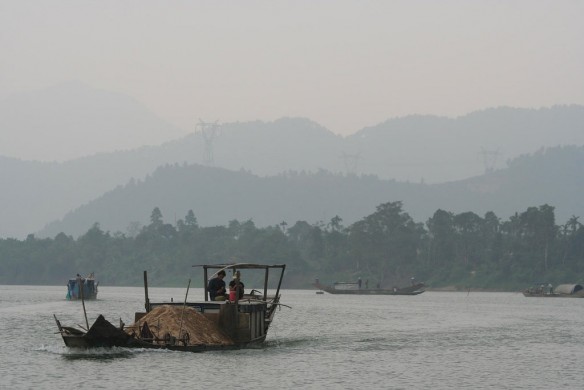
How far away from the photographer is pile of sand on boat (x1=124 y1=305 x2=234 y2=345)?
167 feet

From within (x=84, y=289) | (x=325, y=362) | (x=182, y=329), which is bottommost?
(x=325, y=362)

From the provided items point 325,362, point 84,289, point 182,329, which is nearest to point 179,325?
point 182,329

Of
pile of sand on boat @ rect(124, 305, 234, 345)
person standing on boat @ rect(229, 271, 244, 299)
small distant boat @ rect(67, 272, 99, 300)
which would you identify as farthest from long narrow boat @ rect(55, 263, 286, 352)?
small distant boat @ rect(67, 272, 99, 300)

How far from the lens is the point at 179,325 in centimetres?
5116

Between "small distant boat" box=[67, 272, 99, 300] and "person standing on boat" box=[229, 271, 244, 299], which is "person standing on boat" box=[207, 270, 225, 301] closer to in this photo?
"person standing on boat" box=[229, 271, 244, 299]

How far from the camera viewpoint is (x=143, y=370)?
46094mm

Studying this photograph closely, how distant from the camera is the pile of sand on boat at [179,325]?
167ft

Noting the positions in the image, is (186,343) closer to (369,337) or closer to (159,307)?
(159,307)

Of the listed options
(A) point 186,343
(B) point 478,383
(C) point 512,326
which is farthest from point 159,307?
(C) point 512,326

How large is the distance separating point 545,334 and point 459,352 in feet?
67.9

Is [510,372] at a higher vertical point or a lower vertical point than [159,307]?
lower

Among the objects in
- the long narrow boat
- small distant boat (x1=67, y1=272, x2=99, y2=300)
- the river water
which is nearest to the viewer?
the river water

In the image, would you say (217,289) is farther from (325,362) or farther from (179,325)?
(325,362)

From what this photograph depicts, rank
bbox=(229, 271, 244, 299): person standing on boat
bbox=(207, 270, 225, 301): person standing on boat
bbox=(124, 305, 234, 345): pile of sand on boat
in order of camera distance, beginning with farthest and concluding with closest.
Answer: bbox=(207, 270, 225, 301): person standing on boat < bbox=(229, 271, 244, 299): person standing on boat < bbox=(124, 305, 234, 345): pile of sand on boat
